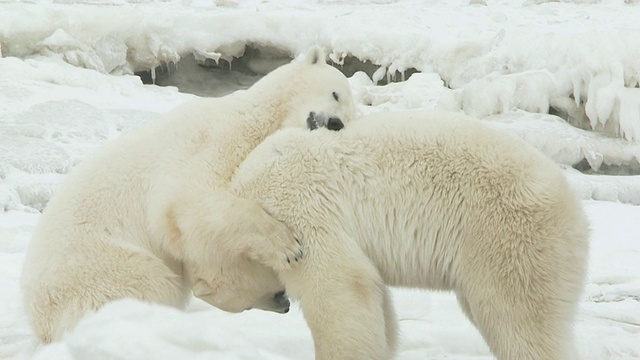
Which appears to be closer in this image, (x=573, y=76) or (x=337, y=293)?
(x=337, y=293)

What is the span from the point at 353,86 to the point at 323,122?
17.4 ft

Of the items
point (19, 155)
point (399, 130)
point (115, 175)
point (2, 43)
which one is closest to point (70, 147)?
point (19, 155)

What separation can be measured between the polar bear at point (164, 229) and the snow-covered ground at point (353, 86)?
1.14 ft

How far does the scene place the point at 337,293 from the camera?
2.99 metres

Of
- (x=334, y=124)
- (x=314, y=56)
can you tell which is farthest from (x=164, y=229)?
(x=314, y=56)

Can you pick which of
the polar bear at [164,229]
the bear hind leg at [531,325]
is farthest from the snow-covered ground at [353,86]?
the bear hind leg at [531,325]

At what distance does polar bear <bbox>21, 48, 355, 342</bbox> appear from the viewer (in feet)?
10.2

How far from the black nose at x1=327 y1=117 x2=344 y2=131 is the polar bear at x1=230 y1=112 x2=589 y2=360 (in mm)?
52

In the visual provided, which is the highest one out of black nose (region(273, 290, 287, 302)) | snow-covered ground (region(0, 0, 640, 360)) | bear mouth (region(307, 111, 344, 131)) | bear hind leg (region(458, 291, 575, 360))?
bear mouth (region(307, 111, 344, 131))

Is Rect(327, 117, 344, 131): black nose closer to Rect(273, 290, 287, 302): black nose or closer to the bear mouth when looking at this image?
the bear mouth

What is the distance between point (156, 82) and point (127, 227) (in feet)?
24.0

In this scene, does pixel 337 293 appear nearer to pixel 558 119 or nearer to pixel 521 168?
pixel 521 168

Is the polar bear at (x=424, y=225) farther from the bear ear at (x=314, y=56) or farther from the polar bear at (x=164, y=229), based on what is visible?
the bear ear at (x=314, y=56)

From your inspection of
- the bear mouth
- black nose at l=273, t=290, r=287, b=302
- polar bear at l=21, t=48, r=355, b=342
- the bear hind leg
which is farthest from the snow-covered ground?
the bear mouth
